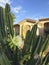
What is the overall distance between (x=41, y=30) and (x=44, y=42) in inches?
505

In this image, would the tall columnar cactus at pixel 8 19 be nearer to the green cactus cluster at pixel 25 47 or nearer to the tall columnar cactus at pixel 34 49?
the green cactus cluster at pixel 25 47

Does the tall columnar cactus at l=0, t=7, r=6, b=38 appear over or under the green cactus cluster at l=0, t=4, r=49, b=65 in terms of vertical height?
over

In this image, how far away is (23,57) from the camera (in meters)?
2.83

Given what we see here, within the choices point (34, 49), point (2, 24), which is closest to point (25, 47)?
point (34, 49)

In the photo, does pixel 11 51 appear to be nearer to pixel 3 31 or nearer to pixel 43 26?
pixel 3 31

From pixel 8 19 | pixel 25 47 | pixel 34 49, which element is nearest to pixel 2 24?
pixel 8 19

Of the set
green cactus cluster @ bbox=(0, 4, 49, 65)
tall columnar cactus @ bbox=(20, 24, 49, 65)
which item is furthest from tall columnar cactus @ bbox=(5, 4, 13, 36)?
tall columnar cactus @ bbox=(20, 24, 49, 65)

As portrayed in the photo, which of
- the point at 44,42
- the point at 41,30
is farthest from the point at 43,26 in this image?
the point at 44,42

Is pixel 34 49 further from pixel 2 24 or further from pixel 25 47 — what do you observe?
pixel 2 24

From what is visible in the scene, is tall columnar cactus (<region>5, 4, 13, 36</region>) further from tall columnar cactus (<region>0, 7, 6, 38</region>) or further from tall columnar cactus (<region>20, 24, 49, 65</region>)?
tall columnar cactus (<region>20, 24, 49, 65</region>)

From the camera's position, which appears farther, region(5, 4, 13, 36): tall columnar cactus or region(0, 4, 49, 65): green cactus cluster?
region(5, 4, 13, 36): tall columnar cactus

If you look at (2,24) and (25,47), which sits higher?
(2,24)

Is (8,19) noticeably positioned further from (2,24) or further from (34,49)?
(34,49)

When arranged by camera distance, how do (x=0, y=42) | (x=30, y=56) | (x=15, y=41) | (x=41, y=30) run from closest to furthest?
1. (x=15, y=41)
2. (x=0, y=42)
3. (x=30, y=56)
4. (x=41, y=30)
